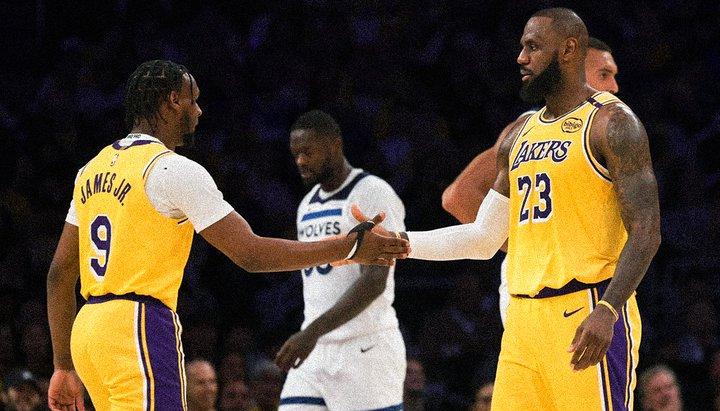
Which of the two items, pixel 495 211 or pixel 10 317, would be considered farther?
pixel 10 317

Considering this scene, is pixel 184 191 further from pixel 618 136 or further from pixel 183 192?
pixel 618 136

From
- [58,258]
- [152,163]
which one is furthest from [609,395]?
[58,258]

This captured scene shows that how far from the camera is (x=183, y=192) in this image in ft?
13.0

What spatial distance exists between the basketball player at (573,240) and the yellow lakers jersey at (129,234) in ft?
4.12

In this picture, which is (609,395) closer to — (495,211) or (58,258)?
(495,211)

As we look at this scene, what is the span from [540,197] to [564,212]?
122 mm

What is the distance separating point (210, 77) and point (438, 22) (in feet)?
6.97

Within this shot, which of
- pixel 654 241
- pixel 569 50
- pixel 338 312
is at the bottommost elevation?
pixel 338 312

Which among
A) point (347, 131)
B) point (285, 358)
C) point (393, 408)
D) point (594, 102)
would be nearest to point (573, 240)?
point (594, 102)

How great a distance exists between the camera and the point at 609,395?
3.86 meters

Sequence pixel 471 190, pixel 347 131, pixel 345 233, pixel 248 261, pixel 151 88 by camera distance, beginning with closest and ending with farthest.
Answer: pixel 248 261 → pixel 151 88 → pixel 471 190 → pixel 345 233 → pixel 347 131

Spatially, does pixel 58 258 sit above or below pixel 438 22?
below

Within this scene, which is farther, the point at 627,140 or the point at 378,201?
the point at 378,201

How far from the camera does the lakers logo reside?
410cm
